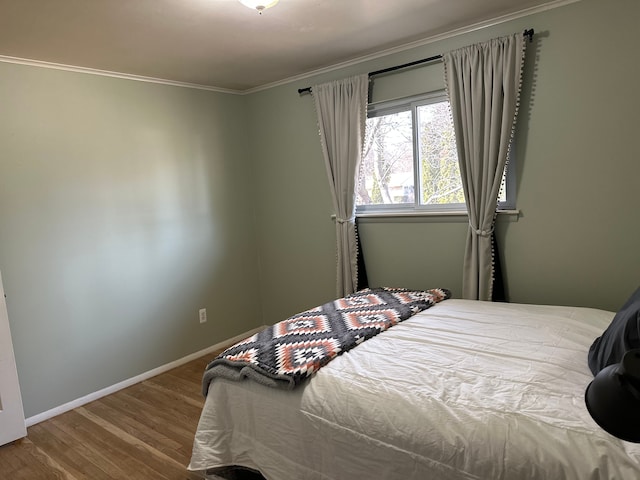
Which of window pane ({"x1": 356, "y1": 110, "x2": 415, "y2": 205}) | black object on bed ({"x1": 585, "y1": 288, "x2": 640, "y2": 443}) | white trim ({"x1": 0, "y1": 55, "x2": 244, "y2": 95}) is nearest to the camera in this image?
black object on bed ({"x1": 585, "y1": 288, "x2": 640, "y2": 443})

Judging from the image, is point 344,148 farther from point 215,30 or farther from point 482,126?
point 215,30

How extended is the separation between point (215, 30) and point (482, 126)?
167 centimetres

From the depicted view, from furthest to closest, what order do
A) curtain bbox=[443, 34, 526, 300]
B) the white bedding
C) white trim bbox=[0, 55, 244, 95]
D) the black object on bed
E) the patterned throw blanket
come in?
white trim bbox=[0, 55, 244, 95]
curtain bbox=[443, 34, 526, 300]
the patterned throw blanket
the white bedding
the black object on bed

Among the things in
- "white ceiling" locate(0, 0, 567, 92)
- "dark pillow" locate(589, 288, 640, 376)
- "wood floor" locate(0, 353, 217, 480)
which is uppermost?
"white ceiling" locate(0, 0, 567, 92)

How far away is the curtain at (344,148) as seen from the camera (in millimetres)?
3256

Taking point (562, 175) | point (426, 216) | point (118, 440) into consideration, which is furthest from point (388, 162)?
point (118, 440)

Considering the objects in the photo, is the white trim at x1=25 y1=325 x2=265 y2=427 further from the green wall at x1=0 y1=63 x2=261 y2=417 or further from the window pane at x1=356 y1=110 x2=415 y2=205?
the window pane at x1=356 y1=110 x2=415 y2=205

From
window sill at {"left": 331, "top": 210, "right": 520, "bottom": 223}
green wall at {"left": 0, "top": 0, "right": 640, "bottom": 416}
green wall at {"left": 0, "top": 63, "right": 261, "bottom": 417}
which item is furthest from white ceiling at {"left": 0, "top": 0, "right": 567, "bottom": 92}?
window sill at {"left": 331, "top": 210, "right": 520, "bottom": 223}

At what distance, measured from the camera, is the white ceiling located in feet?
7.14

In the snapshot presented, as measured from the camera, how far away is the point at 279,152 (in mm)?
3889

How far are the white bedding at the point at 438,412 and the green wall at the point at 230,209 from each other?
0.65 metres

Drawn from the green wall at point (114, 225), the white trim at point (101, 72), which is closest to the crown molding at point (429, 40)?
the white trim at point (101, 72)

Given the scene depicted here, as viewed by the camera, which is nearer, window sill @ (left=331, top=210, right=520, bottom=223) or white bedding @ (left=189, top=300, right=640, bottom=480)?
white bedding @ (left=189, top=300, right=640, bottom=480)

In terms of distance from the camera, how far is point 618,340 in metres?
1.42
